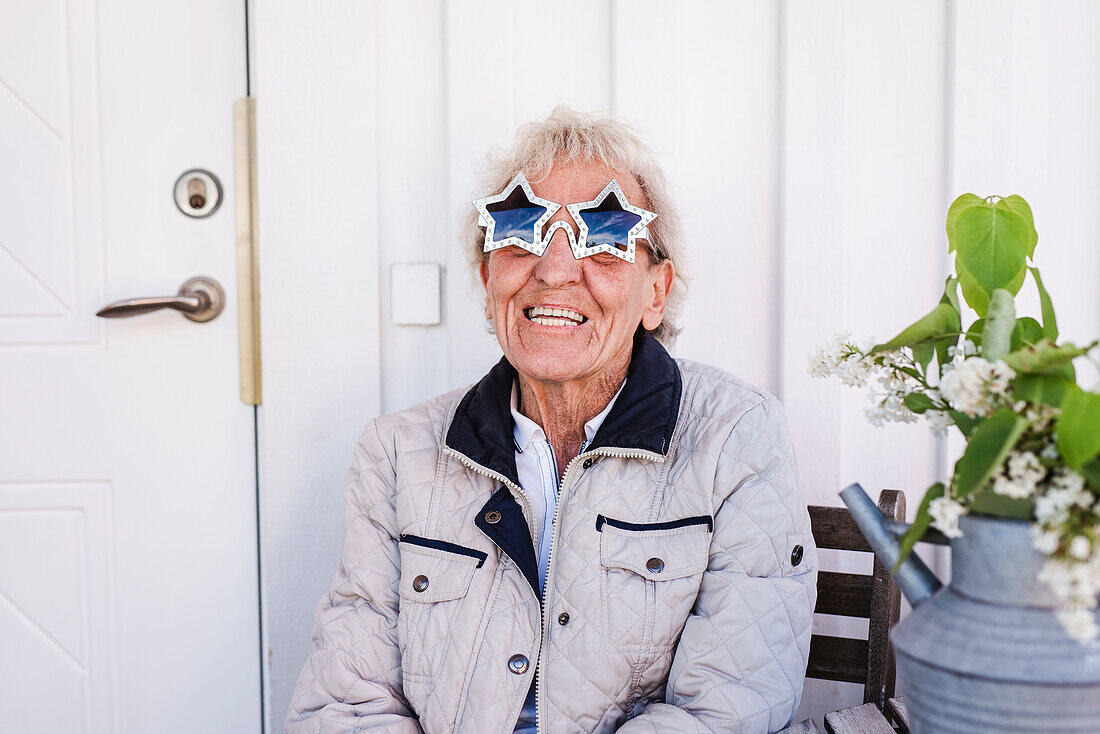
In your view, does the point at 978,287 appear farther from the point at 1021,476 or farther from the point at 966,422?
the point at 1021,476

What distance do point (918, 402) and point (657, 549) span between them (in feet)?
2.15

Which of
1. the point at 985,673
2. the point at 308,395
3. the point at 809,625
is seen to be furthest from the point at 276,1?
the point at 985,673

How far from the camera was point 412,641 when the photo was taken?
157cm

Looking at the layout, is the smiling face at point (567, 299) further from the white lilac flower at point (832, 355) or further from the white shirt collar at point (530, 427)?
the white lilac flower at point (832, 355)

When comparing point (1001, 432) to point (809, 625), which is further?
point (809, 625)

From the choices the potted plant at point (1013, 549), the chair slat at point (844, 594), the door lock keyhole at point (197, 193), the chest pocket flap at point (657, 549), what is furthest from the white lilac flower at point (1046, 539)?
the door lock keyhole at point (197, 193)

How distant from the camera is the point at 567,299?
167 cm

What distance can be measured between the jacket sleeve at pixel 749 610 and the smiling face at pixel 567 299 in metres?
0.33

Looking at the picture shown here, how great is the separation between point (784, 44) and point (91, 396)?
191cm

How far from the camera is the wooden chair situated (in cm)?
172

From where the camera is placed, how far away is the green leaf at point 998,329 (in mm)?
854

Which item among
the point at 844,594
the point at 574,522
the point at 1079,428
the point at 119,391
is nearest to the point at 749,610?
the point at 574,522

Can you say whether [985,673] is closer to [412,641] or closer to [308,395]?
[412,641]

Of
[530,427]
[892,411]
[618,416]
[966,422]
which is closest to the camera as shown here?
[966,422]
